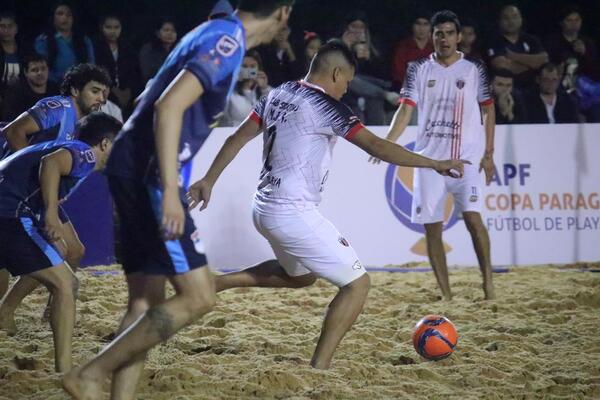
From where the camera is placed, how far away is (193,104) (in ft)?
14.0

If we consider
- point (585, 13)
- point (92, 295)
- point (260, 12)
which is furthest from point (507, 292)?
point (585, 13)

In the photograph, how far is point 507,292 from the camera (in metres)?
9.22

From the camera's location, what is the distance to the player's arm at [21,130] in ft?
22.7

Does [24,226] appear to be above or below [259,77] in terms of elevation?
below

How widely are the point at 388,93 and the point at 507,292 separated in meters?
4.06

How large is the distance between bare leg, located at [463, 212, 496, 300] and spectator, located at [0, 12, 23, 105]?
5701mm

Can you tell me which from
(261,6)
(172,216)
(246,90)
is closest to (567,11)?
(246,90)

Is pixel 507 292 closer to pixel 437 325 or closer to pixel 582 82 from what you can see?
pixel 437 325

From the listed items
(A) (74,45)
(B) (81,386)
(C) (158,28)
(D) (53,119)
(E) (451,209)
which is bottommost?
(B) (81,386)

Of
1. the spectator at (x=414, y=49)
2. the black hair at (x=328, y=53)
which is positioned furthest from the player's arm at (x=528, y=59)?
the black hair at (x=328, y=53)

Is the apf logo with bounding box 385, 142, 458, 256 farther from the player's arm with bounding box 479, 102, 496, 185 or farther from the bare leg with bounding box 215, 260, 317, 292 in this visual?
the bare leg with bounding box 215, 260, 317, 292

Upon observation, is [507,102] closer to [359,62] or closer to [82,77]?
[359,62]

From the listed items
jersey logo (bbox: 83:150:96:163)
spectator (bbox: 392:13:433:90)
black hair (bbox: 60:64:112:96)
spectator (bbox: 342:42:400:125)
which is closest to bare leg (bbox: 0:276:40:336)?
black hair (bbox: 60:64:112:96)

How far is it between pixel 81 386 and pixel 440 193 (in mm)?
5160
